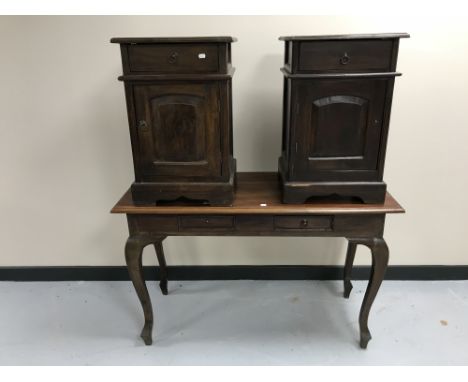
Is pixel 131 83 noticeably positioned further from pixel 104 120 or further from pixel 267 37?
pixel 267 37

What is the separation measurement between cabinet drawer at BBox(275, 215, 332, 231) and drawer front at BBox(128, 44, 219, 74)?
645 mm

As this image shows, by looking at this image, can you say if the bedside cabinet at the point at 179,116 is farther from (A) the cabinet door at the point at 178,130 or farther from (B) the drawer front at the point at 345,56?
(B) the drawer front at the point at 345,56

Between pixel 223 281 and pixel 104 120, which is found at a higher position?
pixel 104 120

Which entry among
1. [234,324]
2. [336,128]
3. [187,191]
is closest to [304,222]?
[336,128]

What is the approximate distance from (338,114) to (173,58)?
2.12ft

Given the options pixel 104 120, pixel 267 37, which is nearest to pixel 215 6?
pixel 267 37

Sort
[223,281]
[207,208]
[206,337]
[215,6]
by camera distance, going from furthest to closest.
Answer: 1. [223,281]
2. [206,337]
3. [215,6]
4. [207,208]

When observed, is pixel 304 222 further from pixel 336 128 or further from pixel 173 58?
pixel 173 58

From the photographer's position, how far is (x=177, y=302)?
6.53 ft

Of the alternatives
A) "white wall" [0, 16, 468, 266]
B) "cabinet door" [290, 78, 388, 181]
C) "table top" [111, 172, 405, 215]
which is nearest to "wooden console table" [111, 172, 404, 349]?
"table top" [111, 172, 405, 215]

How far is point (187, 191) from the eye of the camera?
1.44 m

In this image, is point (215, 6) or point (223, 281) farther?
point (223, 281)

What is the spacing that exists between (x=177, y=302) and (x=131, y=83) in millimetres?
1230

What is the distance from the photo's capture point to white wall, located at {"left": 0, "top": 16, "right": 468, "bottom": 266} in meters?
1.66
